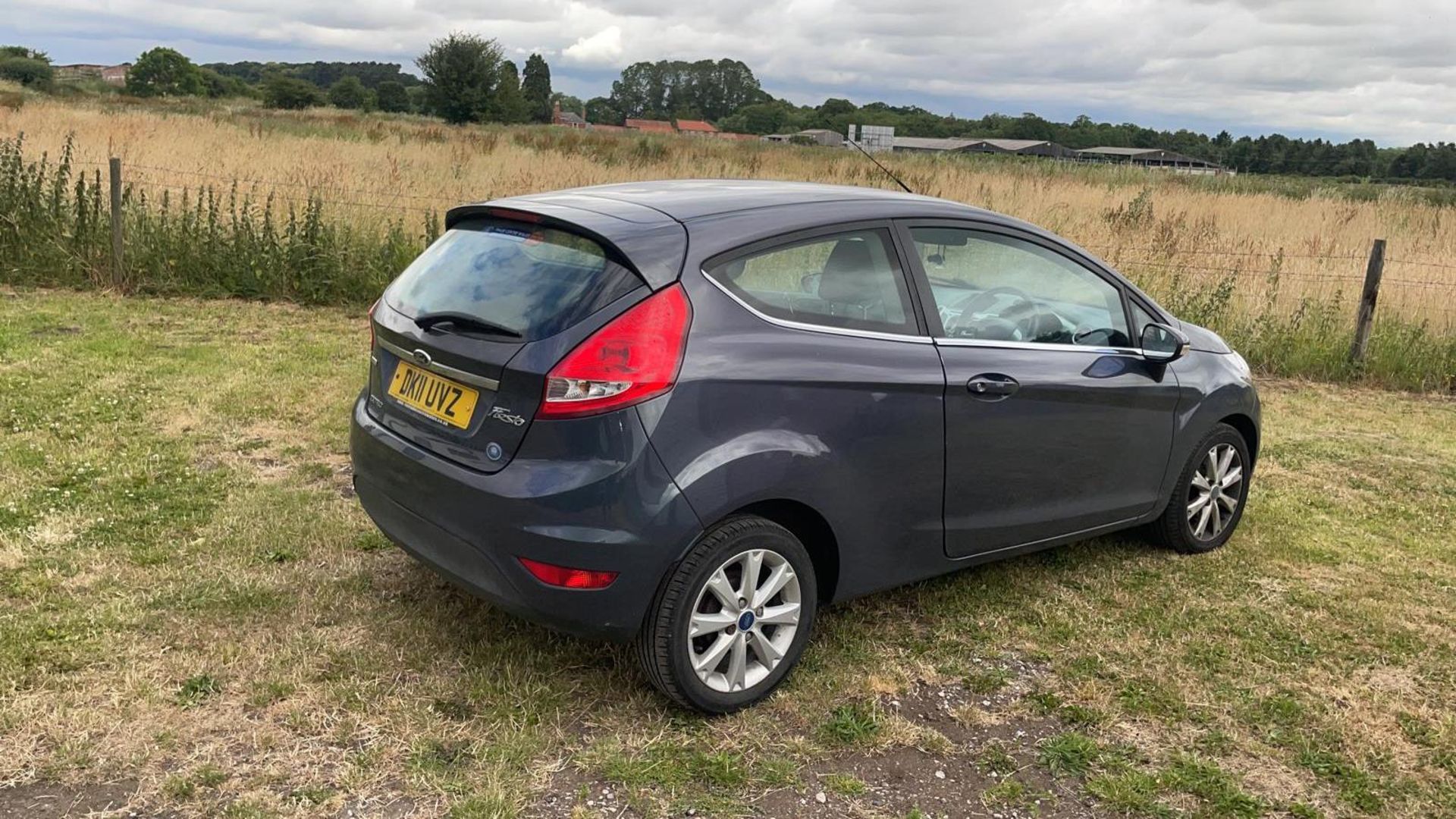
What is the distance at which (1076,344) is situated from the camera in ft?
13.5

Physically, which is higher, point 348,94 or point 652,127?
point 348,94

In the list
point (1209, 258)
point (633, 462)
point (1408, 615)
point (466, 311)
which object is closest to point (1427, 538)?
point (1408, 615)

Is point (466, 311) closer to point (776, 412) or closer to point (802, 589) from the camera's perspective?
point (776, 412)

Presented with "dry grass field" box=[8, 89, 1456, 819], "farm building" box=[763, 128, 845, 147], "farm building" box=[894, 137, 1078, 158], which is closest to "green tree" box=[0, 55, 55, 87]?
"farm building" box=[763, 128, 845, 147]

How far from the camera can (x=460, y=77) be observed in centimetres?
5331

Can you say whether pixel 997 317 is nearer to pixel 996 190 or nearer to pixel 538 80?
pixel 996 190

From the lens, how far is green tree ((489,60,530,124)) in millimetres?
53094

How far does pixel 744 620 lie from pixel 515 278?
1.28 meters

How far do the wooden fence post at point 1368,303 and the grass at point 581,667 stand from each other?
14.2ft

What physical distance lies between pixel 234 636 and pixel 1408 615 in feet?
14.9

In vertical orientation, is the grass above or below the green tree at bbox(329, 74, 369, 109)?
below

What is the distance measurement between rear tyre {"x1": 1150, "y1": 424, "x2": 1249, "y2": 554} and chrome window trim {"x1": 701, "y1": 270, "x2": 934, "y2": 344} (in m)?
1.87

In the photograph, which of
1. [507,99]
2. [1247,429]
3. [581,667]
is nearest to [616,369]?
[581,667]

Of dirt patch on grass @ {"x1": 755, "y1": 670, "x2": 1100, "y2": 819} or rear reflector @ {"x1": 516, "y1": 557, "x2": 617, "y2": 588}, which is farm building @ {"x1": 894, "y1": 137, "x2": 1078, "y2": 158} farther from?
rear reflector @ {"x1": 516, "y1": 557, "x2": 617, "y2": 588}
